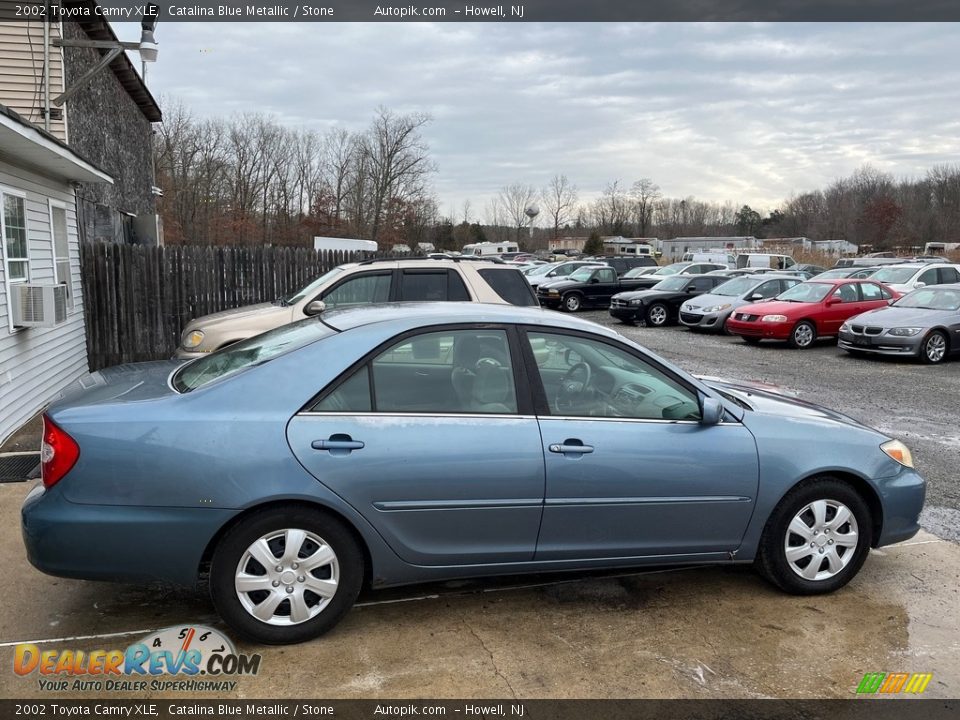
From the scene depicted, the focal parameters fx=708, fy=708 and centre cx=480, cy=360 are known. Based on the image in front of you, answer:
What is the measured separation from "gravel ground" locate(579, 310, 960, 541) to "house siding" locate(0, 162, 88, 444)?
27.1 feet

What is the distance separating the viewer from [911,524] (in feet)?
13.4

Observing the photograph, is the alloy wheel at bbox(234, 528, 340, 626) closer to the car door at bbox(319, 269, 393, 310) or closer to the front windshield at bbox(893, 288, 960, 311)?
the car door at bbox(319, 269, 393, 310)

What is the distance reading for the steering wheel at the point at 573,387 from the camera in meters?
3.68

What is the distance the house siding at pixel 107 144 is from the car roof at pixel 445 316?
7.98m

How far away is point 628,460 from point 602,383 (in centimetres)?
47

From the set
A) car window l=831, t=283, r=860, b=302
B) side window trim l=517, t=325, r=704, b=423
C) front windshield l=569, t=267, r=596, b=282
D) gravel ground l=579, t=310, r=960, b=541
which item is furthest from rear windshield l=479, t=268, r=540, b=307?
front windshield l=569, t=267, r=596, b=282

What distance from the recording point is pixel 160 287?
41.1 feet

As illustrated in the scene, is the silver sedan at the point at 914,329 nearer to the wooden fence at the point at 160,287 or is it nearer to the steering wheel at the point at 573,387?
the wooden fence at the point at 160,287

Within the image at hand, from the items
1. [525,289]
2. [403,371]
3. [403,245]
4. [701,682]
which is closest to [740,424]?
[701,682]

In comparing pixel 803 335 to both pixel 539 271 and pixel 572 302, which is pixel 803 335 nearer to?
pixel 572 302

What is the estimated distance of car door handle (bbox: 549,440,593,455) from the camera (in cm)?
350

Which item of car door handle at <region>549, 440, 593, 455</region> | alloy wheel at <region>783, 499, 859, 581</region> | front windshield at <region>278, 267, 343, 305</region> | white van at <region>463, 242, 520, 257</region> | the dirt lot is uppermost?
white van at <region>463, 242, 520, 257</region>

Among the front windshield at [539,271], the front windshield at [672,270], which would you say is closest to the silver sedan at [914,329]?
the front windshield at [672,270]

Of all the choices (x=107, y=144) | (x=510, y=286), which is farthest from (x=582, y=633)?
(x=107, y=144)
